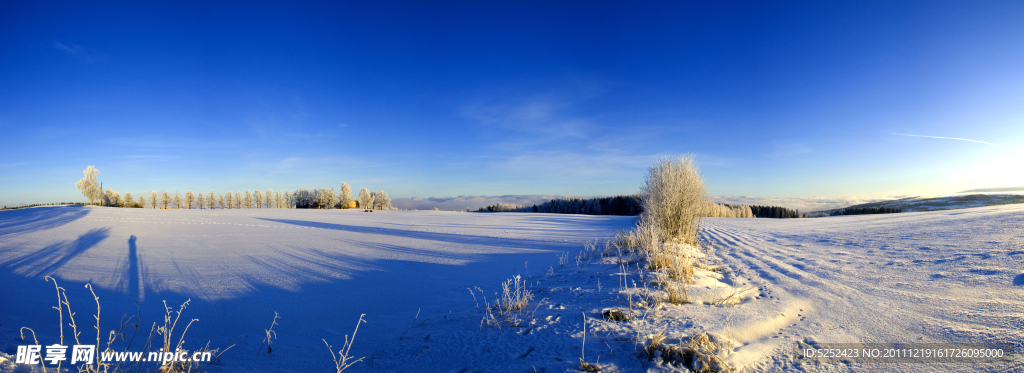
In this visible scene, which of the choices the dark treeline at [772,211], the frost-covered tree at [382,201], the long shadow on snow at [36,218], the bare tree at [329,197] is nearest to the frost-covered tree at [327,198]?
the bare tree at [329,197]

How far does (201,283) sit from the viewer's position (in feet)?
17.2

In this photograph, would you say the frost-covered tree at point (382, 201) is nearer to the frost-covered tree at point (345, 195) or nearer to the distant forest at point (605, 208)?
the frost-covered tree at point (345, 195)

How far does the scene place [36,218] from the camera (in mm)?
12453

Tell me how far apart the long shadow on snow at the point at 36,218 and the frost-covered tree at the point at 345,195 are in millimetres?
25240

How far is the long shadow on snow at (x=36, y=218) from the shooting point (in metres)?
10.2

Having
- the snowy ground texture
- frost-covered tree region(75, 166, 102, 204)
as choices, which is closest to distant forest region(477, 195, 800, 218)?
frost-covered tree region(75, 166, 102, 204)

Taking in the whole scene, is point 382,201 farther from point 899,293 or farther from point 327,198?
point 899,293

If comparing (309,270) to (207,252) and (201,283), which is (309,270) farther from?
(207,252)

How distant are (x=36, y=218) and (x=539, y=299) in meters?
19.4

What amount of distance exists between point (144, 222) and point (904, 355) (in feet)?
61.4

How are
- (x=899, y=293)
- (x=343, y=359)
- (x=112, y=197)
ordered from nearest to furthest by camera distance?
(x=343, y=359)
(x=899, y=293)
(x=112, y=197)

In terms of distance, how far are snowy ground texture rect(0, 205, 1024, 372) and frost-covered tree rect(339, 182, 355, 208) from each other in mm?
32849

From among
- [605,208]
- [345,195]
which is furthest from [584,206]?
[345,195]

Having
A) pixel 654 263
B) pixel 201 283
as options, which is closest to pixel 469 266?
pixel 654 263
